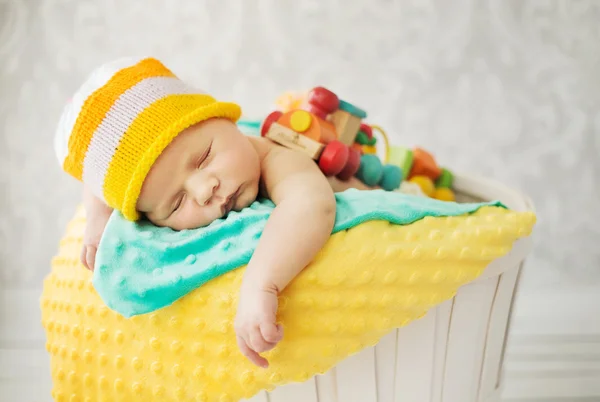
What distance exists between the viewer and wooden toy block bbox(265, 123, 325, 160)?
2.90 ft

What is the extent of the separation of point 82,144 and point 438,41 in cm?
97

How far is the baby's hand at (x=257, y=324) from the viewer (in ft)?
1.81

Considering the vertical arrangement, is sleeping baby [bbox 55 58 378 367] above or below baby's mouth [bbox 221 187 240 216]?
above

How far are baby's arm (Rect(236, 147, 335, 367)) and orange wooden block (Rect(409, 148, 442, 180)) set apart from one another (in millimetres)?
502

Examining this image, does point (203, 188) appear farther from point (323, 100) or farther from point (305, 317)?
point (323, 100)

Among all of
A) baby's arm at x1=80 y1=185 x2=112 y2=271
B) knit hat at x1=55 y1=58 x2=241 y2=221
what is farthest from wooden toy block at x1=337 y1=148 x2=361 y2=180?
baby's arm at x1=80 y1=185 x2=112 y2=271

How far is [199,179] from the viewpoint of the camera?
27.5 inches

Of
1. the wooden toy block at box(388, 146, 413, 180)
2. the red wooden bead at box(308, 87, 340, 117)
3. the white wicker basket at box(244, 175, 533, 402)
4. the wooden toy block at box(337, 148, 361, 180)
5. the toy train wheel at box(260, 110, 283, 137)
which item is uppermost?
the red wooden bead at box(308, 87, 340, 117)

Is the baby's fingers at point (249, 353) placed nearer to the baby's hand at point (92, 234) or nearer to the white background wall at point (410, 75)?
the baby's hand at point (92, 234)

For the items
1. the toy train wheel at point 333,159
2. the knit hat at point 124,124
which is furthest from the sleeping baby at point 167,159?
the toy train wheel at point 333,159

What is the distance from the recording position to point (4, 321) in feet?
4.89

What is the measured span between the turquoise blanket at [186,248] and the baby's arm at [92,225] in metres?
0.06

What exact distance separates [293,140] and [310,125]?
0.15 ft

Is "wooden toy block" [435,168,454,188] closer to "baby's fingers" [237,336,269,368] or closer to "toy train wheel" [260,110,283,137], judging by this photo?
"toy train wheel" [260,110,283,137]
